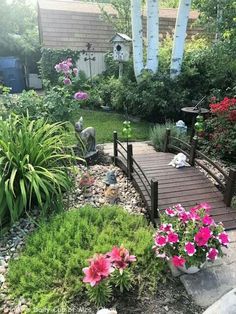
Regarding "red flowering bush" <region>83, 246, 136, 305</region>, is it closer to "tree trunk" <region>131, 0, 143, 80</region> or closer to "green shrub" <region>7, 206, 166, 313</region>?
"green shrub" <region>7, 206, 166, 313</region>

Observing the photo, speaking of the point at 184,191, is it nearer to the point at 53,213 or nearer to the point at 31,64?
the point at 53,213

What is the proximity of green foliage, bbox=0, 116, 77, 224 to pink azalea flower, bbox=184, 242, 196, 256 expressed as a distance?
4.57 ft

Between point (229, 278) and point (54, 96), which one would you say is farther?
point (54, 96)

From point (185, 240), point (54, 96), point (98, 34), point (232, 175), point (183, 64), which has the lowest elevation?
point (185, 240)

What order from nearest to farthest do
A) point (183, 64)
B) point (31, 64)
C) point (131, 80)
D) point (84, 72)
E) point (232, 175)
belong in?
1. point (232, 175)
2. point (183, 64)
3. point (131, 80)
4. point (84, 72)
5. point (31, 64)

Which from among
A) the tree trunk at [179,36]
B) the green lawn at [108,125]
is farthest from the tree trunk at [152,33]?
the green lawn at [108,125]

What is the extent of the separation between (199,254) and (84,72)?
1003 cm

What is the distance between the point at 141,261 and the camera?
2.54 m

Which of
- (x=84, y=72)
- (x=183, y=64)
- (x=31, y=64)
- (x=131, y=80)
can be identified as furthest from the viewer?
(x=31, y=64)

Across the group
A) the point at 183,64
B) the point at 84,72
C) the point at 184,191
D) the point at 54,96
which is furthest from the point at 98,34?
the point at 184,191

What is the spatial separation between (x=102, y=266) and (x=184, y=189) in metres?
2.07

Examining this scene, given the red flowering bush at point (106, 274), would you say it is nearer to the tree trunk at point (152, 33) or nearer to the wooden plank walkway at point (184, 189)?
the wooden plank walkway at point (184, 189)

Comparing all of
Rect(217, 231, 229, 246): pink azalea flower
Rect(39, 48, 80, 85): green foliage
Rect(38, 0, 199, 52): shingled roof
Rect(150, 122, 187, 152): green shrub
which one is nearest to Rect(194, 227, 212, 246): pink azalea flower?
Rect(217, 231, 229, 246): pink azalea flower

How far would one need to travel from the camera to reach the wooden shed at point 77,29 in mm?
11466
